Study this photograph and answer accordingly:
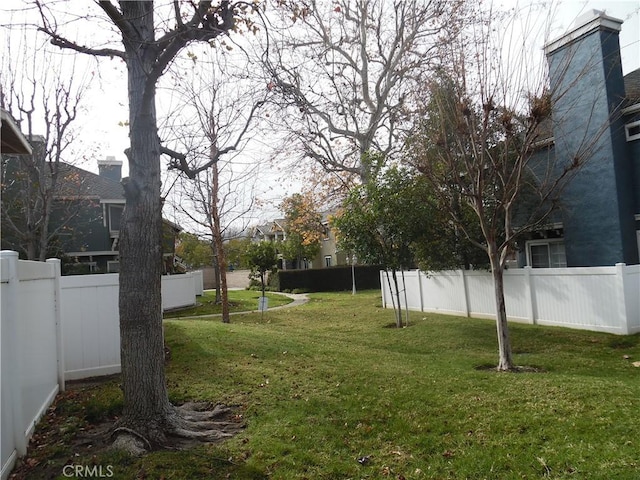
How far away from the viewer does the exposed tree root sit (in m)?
4.23

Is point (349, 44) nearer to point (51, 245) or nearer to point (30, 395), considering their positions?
point (51, 245)

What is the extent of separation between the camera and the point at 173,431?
455cm

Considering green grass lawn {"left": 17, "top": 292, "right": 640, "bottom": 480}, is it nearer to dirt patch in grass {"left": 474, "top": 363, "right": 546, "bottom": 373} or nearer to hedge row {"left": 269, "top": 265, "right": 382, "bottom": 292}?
dirt patch in grass {"left": 474, "top": 363, "right": 546, "bottom": 373}

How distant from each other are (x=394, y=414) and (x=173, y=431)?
7.59ft

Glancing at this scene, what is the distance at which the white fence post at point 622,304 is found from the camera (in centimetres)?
1032


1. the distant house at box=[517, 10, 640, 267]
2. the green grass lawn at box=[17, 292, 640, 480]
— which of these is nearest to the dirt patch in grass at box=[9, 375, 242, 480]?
the green grass lawn at box=[17, 292, 640, 480]

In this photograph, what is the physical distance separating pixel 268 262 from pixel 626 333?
13124 mm

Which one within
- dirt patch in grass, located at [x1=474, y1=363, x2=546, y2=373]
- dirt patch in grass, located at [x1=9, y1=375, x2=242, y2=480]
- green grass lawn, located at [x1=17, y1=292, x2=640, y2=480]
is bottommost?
dirt patch in grass, located at [x1=474, y1=363, x2=546, y2=373]

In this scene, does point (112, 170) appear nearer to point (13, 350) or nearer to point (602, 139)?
point (602, 139)

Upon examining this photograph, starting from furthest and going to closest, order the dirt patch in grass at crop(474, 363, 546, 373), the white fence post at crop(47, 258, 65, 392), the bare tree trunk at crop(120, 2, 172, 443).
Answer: the dirt patch in grass at crop(474, 363, 546, 373), the white fence post at crop(47, 258, 65, 392), the bare tree trunk at crop(120, 2, 172, 443)

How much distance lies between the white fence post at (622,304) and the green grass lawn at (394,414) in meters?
1.30

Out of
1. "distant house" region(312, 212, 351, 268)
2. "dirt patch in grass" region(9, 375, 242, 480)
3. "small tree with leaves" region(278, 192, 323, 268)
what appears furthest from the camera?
"distant house" region(312, 212, 351, 268)

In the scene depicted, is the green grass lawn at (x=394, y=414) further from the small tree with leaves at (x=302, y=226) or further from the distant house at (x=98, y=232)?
the small tree with leaves at (x=302, y=226)

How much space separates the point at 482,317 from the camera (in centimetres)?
1422
